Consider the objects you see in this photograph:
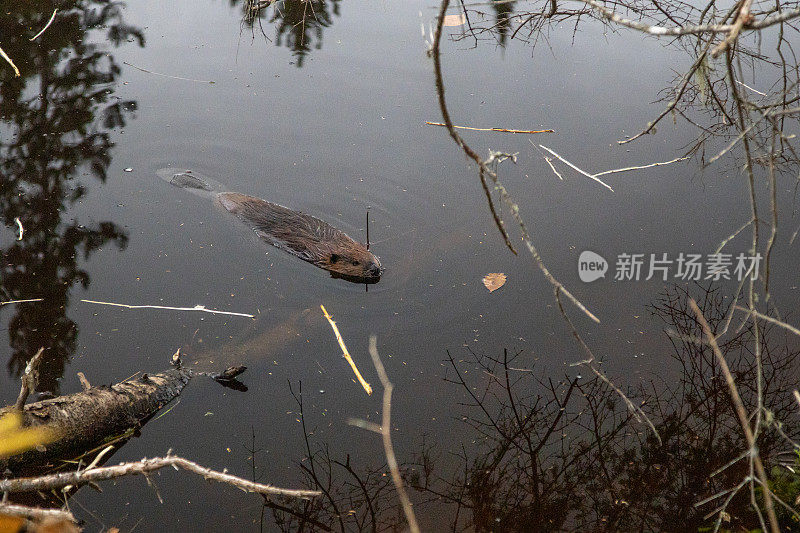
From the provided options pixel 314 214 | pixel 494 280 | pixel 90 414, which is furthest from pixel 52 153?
pixel 494 280

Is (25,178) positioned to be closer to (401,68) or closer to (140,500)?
(140,500)

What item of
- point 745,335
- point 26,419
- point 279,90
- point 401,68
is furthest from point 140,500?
point 401,68

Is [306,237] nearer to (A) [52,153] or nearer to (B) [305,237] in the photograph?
(B) [305,237]

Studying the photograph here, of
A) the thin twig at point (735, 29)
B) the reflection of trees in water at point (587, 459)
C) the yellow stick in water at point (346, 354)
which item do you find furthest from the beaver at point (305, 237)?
the thin twig at point (735, 29)

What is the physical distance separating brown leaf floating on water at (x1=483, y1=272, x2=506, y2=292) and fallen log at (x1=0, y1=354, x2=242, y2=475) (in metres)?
2.07

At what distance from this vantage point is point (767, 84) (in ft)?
21.2

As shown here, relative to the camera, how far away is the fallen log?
3.07m

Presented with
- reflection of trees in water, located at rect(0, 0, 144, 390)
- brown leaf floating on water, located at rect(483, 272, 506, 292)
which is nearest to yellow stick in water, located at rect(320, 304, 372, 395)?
brown leaf floating on water, located at rect(483, 272, 506, 292)

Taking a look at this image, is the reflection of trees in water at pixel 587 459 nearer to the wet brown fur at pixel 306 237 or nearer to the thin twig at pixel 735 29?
the wet brown fur at pixel 306 237

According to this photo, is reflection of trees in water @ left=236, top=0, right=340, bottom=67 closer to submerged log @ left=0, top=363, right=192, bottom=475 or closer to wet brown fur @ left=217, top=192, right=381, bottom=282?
wet brown fur @ left=217, top=192, right=381, bottom=282

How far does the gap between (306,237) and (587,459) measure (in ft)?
8.45

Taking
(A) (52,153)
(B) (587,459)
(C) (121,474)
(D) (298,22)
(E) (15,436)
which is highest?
(D) (298,22)

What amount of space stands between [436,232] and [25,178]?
3.23 m

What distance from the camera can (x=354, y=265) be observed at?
15.4 feet
